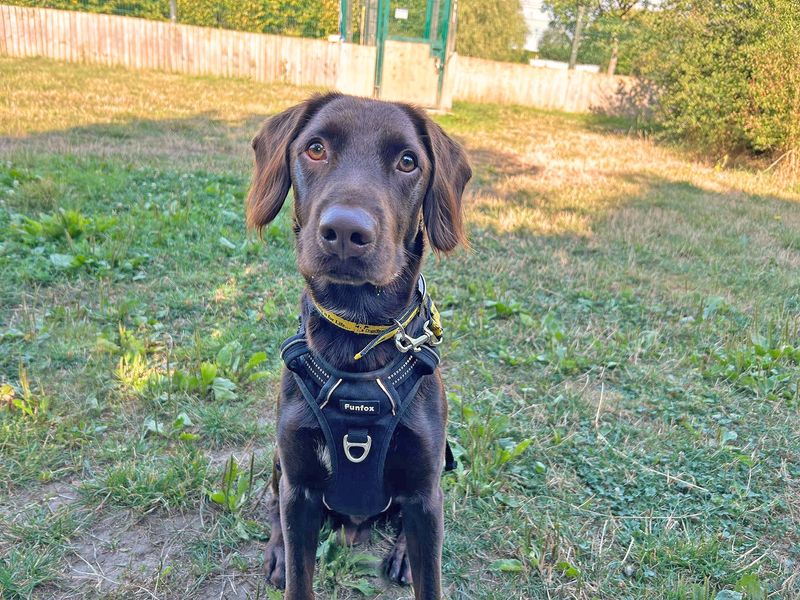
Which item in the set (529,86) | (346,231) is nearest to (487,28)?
(529,86)

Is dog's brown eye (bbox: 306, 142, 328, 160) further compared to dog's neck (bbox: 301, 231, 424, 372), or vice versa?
dog's brown eye (bbox: 306, 142, 328, 160)

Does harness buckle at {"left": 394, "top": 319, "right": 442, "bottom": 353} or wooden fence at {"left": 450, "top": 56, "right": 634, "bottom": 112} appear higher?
wooden fence at {"left": 450, "top": 56, "right": 634, "bottom": 112}

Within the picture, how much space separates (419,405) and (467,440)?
117cm

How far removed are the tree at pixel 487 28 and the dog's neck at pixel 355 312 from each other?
4870 centimetres

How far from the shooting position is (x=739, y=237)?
23.0 ft

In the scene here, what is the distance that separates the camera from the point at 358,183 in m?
2.02

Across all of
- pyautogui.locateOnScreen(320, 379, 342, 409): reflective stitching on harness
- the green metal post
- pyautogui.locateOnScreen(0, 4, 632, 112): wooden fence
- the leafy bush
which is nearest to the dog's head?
pyautogui.locateOnScreen(320, 379, 342, 409): reflective stitching on harness

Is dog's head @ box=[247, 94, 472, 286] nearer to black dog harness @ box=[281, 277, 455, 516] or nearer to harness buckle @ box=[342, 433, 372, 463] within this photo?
black dog harness @ box=[281, 277, 455, 516]

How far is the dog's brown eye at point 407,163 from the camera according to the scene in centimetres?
221

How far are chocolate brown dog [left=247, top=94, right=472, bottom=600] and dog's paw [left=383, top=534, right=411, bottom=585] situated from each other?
274 millimetres

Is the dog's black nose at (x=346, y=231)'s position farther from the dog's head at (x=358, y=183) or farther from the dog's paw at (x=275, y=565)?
the dog's paw at (x=275, y=565)

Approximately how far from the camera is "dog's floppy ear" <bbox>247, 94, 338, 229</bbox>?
2.32m

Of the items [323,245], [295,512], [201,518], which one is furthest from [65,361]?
[323,245]

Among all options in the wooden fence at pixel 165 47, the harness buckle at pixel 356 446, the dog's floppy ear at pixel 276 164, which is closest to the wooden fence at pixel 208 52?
the wooden fence at pixel 165 47
